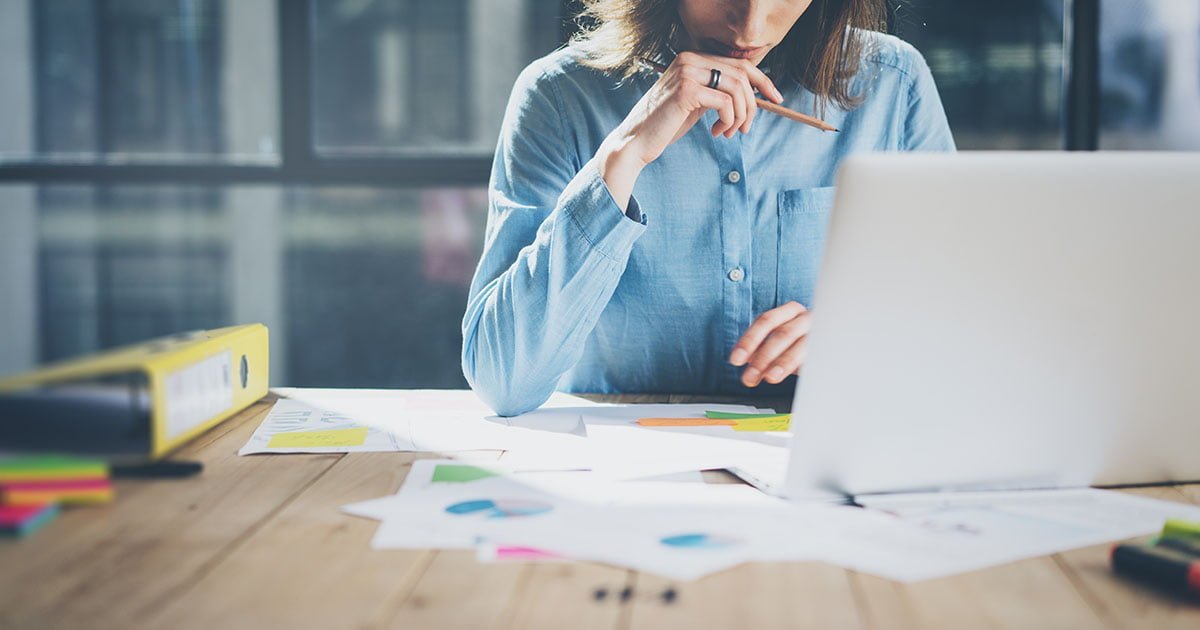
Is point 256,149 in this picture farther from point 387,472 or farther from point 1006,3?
point 387,472

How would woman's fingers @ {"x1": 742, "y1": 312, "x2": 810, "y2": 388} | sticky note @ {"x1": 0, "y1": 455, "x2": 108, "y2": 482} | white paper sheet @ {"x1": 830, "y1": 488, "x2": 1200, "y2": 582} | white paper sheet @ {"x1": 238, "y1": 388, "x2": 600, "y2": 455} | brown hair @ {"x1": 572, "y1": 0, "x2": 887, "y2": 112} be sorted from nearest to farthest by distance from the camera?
white paper sheet @ {"x1": 830, "y1": 488, "x2": 1200, "y2": 582}, sticky note @ {"x1": 0, "y1": 455, "x2": 108, "y2": 482}, white paper sheet @ {"x1": 238, "y1": 388, "x2": 600, "y2": 455}, woman's fingers @ {"x1": 742, "y1": 312, "x2": 810, "y2": 388}, brown hair @ {"x1": 572, "y1": 0, "x2": 887, "y2": 112}

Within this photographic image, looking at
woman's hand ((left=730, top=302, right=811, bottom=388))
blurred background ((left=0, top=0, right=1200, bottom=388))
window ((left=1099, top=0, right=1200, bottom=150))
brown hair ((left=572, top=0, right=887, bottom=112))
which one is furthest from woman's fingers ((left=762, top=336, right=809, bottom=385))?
blurred background ((left=0, top=0, right=1200, bottom=388))

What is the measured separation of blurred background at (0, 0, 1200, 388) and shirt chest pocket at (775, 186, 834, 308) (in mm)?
2054

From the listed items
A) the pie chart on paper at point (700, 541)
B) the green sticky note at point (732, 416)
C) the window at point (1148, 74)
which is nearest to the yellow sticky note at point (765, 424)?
the green sticky note at point (732, 416)

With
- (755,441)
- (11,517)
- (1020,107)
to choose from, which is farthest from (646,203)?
(1020,107)

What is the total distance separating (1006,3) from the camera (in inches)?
143

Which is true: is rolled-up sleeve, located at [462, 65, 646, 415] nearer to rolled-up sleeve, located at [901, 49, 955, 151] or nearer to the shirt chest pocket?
the shirt chest pocket

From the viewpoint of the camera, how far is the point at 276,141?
3590 millimetres

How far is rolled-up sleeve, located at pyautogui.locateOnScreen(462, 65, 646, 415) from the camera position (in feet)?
4.26

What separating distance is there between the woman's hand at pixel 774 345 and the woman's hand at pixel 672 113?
9.6 inches

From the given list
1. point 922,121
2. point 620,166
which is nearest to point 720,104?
point 620,166

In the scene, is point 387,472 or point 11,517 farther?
point 387,472

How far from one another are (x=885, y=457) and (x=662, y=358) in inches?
32.6

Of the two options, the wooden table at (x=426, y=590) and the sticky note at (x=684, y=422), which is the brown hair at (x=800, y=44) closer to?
the sticky note at (x=684, y=422)
